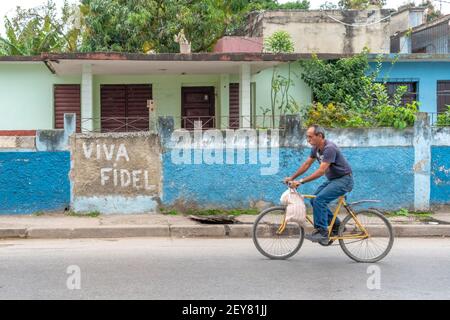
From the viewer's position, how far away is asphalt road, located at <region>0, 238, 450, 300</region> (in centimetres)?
597

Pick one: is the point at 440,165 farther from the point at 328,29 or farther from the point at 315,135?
the point at 328,29

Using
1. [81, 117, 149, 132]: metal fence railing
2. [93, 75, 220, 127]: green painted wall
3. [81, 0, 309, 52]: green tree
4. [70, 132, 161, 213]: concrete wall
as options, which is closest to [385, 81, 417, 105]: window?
[93, 75, 220, 127]: green painted wall

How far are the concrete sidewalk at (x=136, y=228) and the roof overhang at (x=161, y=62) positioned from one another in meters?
4.86

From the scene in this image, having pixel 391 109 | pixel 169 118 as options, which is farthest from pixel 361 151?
pixel 169 118

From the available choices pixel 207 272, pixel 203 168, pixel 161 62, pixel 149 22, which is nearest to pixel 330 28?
pixel 149 22

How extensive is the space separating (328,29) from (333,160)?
16.5 meters

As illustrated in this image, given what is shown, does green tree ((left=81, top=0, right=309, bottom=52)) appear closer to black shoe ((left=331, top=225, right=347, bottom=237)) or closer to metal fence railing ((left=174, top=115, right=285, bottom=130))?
metal fence railing ((left=174, top=115, right=285, bottom=130))

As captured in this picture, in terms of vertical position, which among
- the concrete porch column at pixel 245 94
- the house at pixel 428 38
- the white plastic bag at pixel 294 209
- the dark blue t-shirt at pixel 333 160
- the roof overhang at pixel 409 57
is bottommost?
the white plastic bag at pixel 294 209

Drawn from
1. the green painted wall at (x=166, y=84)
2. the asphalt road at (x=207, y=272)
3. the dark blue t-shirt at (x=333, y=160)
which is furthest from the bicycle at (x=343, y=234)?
the green painted wall at (x=166, y=84)

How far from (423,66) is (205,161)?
8890mm

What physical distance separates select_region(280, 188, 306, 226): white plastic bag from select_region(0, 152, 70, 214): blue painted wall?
16.4ft

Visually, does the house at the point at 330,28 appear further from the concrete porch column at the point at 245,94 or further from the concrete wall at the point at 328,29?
the concrete porch column at the point at 245,94

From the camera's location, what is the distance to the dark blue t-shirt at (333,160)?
24.5ft
